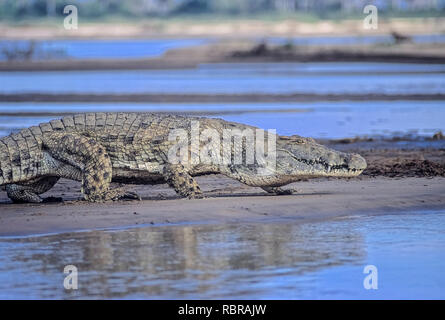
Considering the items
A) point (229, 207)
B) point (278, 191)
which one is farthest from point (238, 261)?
point (278, 191)

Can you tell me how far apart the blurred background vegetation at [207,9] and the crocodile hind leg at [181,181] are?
81.8 meters

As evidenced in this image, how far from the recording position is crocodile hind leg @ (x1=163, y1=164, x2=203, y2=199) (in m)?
9.30

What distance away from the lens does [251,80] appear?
101ft

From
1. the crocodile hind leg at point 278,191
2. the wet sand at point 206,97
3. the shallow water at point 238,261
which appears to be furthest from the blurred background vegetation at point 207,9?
the shallow water at point 238,261

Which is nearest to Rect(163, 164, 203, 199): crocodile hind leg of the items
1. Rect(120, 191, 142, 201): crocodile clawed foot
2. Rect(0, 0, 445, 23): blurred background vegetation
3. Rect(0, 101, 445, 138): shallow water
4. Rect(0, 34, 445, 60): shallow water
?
Rect(120, 191, 142, 201): crocodile clawed foot

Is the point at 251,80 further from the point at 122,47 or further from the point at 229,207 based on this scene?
the point at 122,47

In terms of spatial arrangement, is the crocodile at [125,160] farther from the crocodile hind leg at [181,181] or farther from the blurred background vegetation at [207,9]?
the blurred background vegetation at [207,9]

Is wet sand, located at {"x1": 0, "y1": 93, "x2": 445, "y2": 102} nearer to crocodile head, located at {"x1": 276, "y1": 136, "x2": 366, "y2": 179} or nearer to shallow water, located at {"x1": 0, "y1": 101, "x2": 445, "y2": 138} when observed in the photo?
shallow water, located at {"x1": 0, "y1": 101, "x2": 445, "y2": 138}

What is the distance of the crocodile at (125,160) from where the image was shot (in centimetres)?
926

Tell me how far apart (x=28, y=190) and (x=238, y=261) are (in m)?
3.39

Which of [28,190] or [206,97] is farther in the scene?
[206,97]
